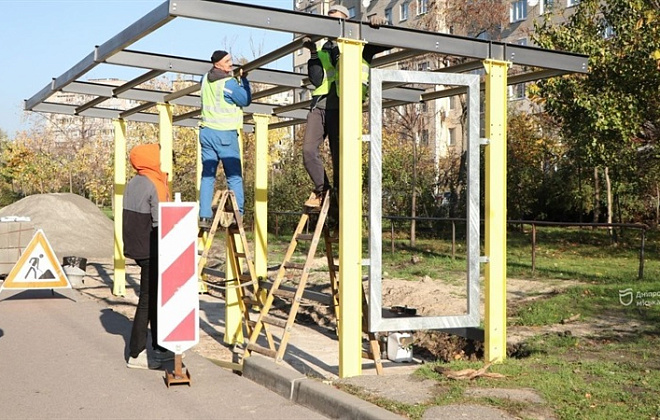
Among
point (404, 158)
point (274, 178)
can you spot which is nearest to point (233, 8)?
point (274, 178)

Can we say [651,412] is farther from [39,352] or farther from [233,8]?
[39,352]

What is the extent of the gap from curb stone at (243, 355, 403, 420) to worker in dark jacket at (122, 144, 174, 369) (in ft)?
3.55

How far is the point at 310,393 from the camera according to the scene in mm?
6797

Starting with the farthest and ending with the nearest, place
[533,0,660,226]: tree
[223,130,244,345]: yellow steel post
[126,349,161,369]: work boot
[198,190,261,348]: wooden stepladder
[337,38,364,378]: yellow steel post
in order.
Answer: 1. [533,0,660,226]: tree
2. [223,130,244,345]: yellow steel post
3. [198,190,261,348]: wooden stepladder
4. [126,349,161,369]: work boot
5. [337,38,364,378]: yellow steel post

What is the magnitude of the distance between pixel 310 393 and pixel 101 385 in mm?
2034

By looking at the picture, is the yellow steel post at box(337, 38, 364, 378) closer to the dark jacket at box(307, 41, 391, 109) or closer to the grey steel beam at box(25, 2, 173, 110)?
the dark jacket at box(307, 41, 391, 109)

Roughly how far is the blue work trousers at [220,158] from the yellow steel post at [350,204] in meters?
2.42

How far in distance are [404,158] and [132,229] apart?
25.6 m

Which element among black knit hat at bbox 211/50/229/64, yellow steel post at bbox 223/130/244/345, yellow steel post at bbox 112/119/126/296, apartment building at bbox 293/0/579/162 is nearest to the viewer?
black knit hat at bbox 211/50/229/64

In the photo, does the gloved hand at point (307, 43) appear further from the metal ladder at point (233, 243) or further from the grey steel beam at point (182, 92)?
the grey steel beam at point (182, 92)

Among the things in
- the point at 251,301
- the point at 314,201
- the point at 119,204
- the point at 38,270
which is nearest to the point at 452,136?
the point at 119,204

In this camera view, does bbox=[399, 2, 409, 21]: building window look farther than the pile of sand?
Yes

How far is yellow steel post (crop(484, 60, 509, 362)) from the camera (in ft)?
26.3

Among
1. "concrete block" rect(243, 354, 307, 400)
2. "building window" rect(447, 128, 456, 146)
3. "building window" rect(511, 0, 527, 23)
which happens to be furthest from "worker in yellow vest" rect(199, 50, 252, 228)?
"building window" rect(447, 128, 456, 146)
